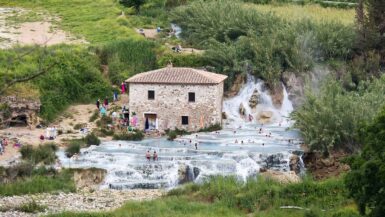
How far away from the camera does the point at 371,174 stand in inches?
1091

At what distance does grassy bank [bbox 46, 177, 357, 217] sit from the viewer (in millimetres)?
34500

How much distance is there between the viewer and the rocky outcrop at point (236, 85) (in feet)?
178

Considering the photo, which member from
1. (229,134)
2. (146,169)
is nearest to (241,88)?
(229,134)

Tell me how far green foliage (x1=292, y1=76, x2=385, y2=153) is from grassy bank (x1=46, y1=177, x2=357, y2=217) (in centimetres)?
640

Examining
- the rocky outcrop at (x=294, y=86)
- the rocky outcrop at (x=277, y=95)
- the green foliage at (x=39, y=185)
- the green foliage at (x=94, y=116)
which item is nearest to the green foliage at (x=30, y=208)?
the green foliage at (x=39, y=185)

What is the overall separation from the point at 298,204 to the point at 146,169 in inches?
371

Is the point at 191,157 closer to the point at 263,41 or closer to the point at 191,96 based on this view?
the point at 191,96

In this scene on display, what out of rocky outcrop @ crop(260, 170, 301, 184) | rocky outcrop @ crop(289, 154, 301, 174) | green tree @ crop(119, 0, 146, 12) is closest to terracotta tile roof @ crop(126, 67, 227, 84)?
rocky outcrop @ crop(289, 154, 301, 174)

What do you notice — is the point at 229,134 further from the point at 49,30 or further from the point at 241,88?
the point at 49,30

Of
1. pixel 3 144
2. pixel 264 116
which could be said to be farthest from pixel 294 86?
pixel 3 144

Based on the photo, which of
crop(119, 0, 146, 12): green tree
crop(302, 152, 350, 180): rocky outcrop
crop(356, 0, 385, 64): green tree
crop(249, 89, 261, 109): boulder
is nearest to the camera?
crop(302, 152, 350, 180): rocky outcrop

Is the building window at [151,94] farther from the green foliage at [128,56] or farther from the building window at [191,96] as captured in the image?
the green foliage at [128,56]

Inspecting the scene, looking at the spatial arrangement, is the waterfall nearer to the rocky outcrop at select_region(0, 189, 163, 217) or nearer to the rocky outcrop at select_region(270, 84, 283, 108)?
the rocky outcrop at select_region(270, 84, 283, 108)

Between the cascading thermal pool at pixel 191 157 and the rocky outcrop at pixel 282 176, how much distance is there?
1100mm
